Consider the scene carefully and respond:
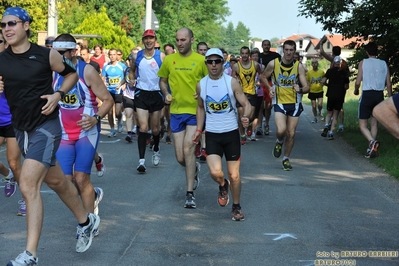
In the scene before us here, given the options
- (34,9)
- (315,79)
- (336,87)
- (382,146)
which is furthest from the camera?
(34,9)

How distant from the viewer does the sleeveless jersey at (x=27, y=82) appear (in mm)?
6133

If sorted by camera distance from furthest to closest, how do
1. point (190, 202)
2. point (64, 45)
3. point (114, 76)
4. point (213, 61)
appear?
point (114, 76), point (190, 202), point (213, 61), point (64, 45)

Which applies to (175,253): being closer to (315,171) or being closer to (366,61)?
(315,171)

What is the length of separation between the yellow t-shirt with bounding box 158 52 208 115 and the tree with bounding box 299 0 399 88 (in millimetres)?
6245

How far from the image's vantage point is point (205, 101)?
8.76 metres

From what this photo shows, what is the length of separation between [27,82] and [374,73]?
30.6ft

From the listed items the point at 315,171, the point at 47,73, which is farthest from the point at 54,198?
the point at 315,171

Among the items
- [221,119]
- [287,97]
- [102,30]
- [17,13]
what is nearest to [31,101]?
[17,13]

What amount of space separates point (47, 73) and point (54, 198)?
12.0 feet

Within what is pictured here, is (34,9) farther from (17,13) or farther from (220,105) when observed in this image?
(17,13)

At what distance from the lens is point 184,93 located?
32.2 ft

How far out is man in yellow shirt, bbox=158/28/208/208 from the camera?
31.3 ft

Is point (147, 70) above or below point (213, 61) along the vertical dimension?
below

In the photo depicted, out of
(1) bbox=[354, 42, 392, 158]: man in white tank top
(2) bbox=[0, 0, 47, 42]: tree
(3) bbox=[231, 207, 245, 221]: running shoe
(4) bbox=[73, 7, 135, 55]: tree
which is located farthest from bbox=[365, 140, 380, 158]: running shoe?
(4) bbox=[73, 7, 135, 55]: tree
